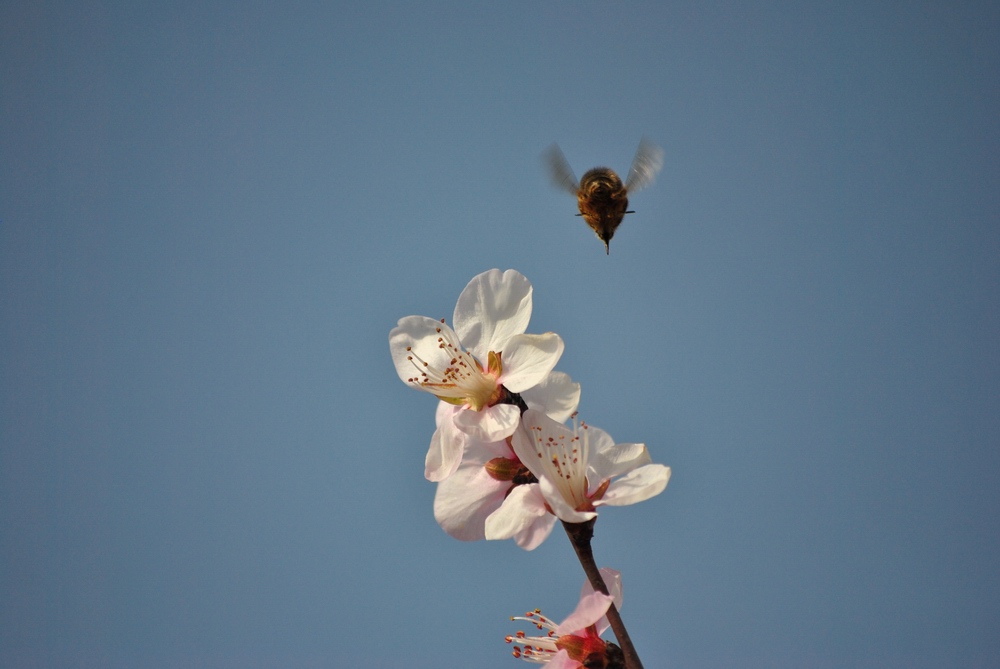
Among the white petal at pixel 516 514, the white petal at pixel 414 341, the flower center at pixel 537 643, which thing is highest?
the white petal at pixel 414 341

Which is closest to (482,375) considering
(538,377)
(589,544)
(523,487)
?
(538,377)

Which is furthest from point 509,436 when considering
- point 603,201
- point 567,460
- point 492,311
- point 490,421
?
point 603,201

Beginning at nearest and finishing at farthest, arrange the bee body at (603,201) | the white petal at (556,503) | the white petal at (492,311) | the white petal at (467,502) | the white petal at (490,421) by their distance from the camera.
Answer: the white petal at (556,503)
the white petal at (490,421)
the white petal at (467,502)
the white petal at (492,311)
the bee body at (603,201)

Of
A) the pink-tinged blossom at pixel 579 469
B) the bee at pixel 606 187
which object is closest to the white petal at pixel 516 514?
the pink-tinged blossom at pixel 579 469

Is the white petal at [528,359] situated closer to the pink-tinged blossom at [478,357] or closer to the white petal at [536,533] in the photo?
the pink-tinged blossom at [478,357]

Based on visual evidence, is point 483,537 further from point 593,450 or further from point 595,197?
point 595,197

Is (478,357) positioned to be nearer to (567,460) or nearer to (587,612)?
(567,460)

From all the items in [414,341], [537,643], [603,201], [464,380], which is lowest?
[537,643]
